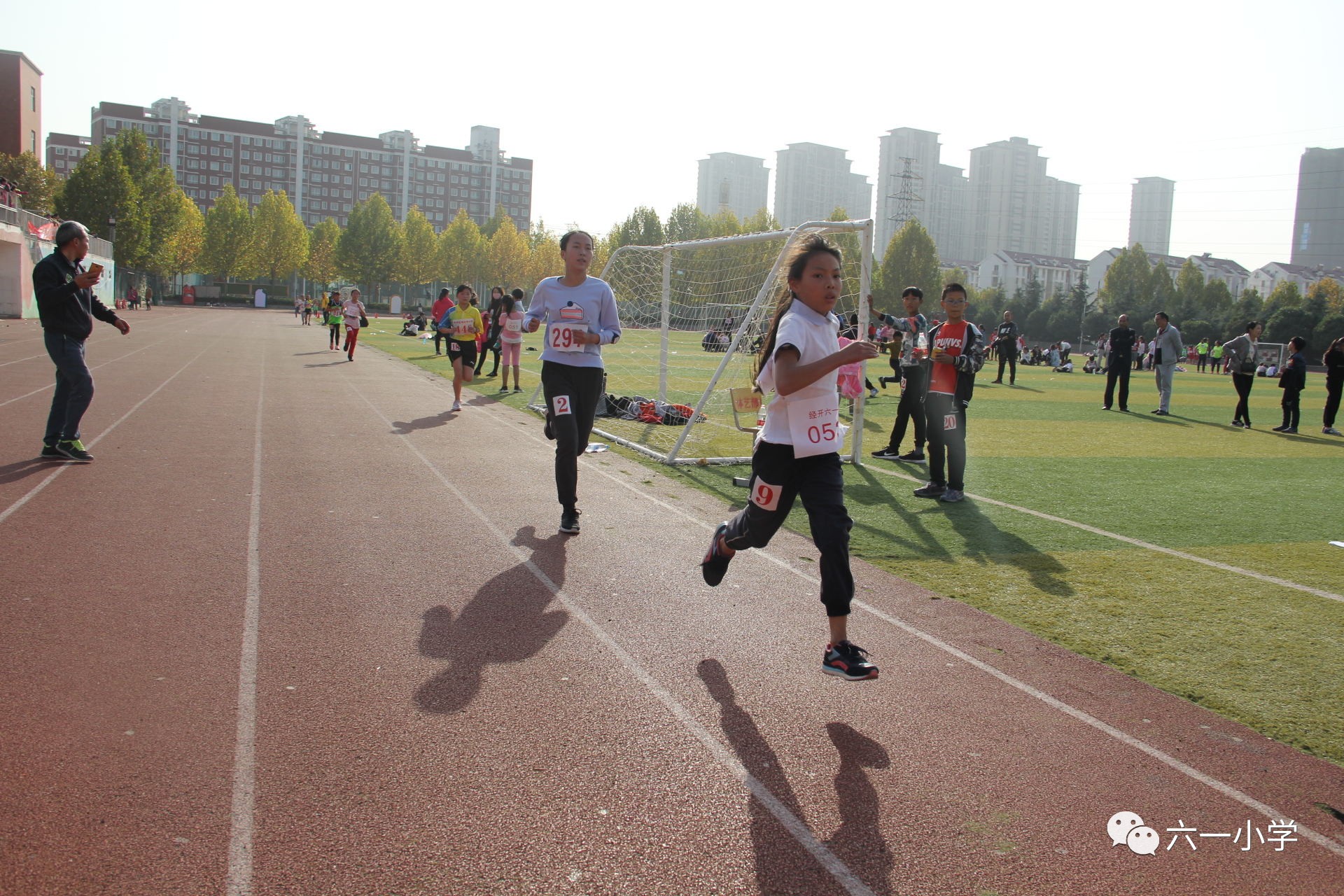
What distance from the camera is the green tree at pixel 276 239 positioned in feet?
320

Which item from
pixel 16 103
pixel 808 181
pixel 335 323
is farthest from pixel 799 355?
pixel 808 181

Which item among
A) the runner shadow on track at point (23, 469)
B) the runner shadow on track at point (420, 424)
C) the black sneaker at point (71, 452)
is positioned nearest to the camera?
the runner shadow on track at point (23, 469)

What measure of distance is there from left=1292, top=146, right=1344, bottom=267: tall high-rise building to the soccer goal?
202348 mm

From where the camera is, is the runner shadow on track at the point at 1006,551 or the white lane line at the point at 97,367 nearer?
the runner shadow on track at the point at 1006,551

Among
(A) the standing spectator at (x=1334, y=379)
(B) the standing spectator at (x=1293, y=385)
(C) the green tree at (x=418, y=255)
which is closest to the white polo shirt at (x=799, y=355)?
(B) the standing spectator at (x=1293, y=385)

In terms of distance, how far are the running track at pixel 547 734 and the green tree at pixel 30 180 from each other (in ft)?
257

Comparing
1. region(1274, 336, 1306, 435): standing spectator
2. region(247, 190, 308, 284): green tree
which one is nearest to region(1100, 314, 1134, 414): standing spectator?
region(1274, 336, 1306, 435): standing spectator

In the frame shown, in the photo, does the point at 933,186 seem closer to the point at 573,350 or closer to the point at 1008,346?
the point at 1008,346

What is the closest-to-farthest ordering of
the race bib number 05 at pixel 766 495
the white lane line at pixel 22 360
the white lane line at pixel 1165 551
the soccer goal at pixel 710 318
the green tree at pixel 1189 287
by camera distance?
the race bib number 05 at pixel 766 495
the white lane line at pixel 1165 551
the soccer goal at pixel 710 318
the white lane line at pixel 22 360
the green tree at pixel 1189 287

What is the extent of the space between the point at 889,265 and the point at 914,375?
3735 inches

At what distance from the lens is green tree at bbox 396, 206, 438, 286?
106 m

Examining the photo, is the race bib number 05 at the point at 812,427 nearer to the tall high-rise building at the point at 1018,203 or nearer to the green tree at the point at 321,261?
the green tree at the point at 321,261

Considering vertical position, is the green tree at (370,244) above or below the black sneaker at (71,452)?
above

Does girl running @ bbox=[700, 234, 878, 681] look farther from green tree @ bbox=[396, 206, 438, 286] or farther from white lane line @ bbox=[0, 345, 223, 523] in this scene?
green tree @ bbox=[396, 206, 438, 286]
